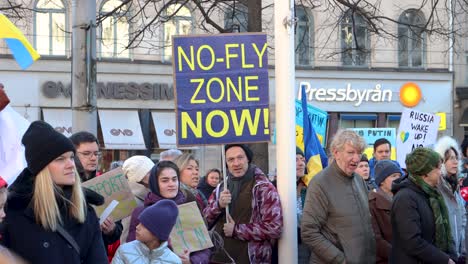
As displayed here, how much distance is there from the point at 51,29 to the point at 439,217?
2324cm

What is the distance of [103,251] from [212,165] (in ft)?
80.9

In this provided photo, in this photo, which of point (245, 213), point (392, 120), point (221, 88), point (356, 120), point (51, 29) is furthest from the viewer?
point (392, 120)

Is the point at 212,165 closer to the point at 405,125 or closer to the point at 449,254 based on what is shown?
the point at 405,125

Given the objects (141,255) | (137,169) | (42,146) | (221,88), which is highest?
→ (221,88)

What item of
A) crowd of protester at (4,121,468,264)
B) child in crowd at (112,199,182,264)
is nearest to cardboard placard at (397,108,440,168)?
crowd of protester at (4,121,468,264)

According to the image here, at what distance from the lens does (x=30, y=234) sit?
428 cm

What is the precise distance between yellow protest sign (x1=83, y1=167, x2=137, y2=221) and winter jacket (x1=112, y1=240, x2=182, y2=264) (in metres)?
0.61

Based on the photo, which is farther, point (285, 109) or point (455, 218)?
point (285, 109)

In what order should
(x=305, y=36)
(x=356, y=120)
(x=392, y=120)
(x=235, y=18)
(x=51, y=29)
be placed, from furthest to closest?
(x=392, y=120), (x=356, y=120), (x=305, y=36), (x=51, y=29), (x=235, y=18)

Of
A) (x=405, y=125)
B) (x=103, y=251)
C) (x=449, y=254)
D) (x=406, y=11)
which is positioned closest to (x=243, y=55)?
(x=449, y=254)

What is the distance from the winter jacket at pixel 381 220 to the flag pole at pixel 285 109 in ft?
2.38

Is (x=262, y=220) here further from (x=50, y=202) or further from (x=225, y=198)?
(x=50, y=202)

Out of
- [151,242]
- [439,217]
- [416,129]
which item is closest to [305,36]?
[416,129]

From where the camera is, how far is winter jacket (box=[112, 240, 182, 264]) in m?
5.41
